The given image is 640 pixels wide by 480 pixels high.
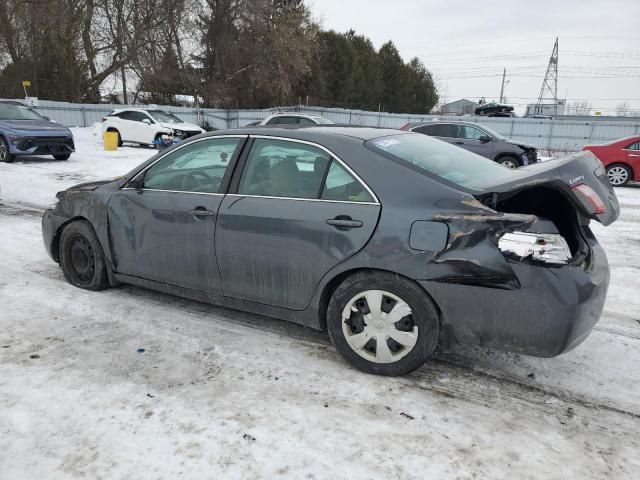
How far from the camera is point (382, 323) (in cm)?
299

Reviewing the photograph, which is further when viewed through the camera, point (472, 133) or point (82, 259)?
point (472, 133)

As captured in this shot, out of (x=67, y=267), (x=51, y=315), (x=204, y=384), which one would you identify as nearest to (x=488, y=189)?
(x=204, y=384)

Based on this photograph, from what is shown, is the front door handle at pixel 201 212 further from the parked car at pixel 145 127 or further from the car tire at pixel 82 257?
the parked car at pixel 145 127

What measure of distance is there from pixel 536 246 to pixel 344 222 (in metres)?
1.07

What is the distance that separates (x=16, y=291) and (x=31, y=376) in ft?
5.62

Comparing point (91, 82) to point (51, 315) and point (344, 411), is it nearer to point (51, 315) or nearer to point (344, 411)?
point (51, 315)

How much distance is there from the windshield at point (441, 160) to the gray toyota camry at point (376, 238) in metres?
0.02

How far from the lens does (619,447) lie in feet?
8.15

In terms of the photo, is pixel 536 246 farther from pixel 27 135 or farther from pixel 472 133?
pixel 27 135

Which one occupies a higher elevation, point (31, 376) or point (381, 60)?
point (381, 60)

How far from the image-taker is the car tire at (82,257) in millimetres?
4309

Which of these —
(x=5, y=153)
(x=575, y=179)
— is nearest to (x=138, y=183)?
(x=575, y=179)

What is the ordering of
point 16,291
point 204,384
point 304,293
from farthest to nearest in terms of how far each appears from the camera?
point 16,291
point 304,293
point 204,384

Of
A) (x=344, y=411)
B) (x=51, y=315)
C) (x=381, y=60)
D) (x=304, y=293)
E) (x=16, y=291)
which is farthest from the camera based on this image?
(x=381, y=60)
